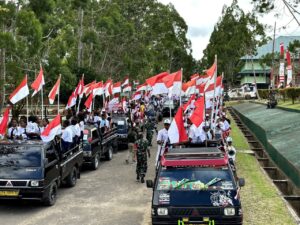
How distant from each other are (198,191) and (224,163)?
80cm

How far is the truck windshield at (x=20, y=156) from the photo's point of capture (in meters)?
11.3

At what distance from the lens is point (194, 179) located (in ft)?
28.8

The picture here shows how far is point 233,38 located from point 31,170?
182ft

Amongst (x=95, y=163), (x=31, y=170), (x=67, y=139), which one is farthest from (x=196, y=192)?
(x=95, y=163)

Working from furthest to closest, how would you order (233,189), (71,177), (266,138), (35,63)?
(35,63) → (266,138) → (71,177) → (233,189)

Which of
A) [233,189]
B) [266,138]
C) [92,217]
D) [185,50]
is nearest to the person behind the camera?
[233,189]

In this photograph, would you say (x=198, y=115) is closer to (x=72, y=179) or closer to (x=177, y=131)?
(x=177, y=131)

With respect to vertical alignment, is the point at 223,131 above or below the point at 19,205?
above

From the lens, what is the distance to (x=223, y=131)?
668 inches

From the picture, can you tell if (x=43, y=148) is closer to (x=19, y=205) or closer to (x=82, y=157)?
(x=19, y=205)

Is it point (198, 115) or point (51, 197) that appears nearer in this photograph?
point (51, 197)

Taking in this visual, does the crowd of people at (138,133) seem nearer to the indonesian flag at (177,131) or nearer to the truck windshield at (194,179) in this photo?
the indonesian flag at (177,131)

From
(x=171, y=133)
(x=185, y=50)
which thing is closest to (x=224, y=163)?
(x=171, y=133)

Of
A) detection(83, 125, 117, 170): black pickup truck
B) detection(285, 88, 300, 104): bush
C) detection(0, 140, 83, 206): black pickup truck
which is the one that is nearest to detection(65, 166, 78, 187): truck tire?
detection(0, 140, 83, 206): black pickup truck
